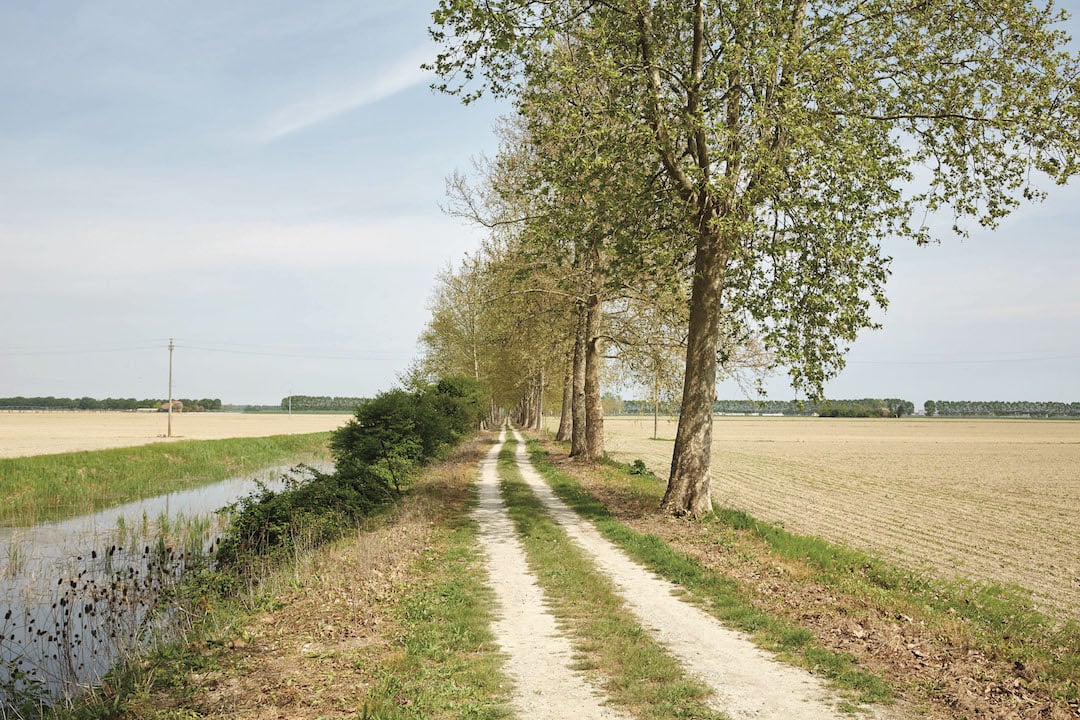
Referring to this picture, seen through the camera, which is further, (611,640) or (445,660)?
(611,640)

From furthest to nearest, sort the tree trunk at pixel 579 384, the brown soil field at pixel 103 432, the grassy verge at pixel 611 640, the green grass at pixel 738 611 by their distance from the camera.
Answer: the brown soil field at pixel 103 432, the tree trunk at pixel 579 384, the green grass at pixel 738 611, the grassy verge at pixel 611 640

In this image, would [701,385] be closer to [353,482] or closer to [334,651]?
[353,482]

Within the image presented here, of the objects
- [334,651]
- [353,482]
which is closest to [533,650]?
[334,651]

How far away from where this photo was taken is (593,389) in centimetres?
2944

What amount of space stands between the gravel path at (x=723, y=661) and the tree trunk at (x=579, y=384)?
735 inches

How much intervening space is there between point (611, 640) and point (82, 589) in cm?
904

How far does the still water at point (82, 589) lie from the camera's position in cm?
905

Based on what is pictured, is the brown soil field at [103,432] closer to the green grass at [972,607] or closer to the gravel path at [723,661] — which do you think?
the gravel path at [723,661]

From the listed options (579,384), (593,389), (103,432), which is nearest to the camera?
(593,389)

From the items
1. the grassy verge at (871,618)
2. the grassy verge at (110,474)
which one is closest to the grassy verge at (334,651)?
the grassy verge at (871,618)

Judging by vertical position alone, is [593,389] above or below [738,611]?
above

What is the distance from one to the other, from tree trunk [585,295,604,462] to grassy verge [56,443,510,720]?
16489 millimetres

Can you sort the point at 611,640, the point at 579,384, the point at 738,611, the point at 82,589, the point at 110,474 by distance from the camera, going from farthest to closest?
1. the point at 579,384
2. the point at 110,474
3. the point at 82,589
4. the point at 738,611
5. the point at 611,640

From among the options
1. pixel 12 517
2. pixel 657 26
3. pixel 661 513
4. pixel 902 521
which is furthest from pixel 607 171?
pixel 12 517
